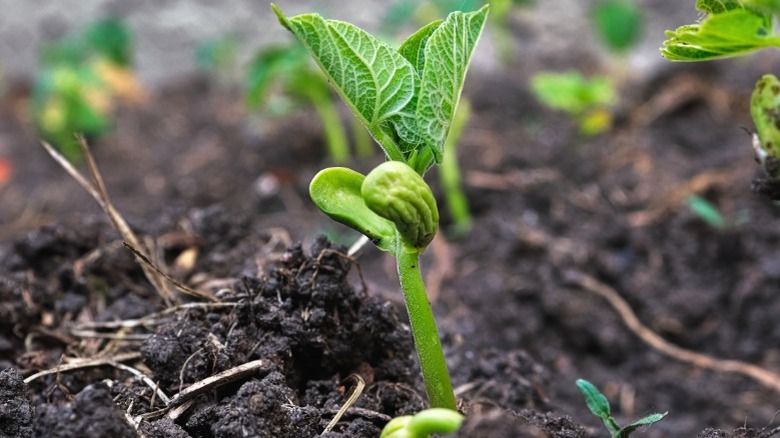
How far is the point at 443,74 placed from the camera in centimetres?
93

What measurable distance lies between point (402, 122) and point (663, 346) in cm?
112

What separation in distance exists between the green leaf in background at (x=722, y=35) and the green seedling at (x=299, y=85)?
1.46 meters

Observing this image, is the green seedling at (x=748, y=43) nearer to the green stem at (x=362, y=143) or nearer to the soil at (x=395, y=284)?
the soil at (x=395, y=284)

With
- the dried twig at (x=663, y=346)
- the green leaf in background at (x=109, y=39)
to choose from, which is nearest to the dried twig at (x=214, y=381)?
the dried twig at (x=663, y=346)

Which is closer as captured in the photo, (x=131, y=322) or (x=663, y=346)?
(x=131, y=322)

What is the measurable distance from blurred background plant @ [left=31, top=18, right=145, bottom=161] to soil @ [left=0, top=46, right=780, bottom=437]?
0.49 feet

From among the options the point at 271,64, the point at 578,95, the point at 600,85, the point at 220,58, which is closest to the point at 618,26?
the point at 600,85

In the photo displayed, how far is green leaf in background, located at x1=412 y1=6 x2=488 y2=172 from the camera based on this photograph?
917 mm

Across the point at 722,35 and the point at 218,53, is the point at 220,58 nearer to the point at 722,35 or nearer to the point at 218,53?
the point at 218,53

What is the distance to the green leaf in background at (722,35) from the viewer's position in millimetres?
841

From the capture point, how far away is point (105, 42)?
3.61 m

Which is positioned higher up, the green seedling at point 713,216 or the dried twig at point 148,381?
the dried twig at point 148,381

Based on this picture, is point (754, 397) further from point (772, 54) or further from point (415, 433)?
point (772, 54)

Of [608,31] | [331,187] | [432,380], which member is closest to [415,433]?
[432,380]
